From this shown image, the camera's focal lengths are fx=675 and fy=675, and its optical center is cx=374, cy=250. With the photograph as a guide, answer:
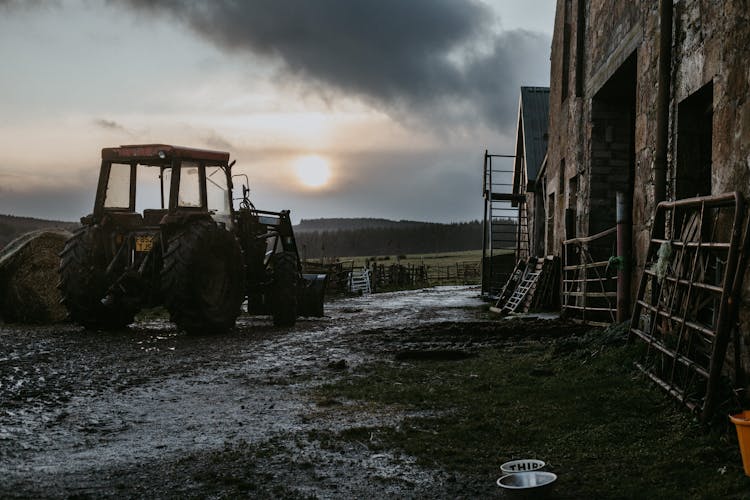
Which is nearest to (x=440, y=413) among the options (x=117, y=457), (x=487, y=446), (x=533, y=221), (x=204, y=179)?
(x=487, y=446)

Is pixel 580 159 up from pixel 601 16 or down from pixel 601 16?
down

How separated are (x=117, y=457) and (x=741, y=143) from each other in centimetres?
481

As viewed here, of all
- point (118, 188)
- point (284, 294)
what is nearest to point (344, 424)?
point (284, 294)

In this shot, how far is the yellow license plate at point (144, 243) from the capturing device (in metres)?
9.91

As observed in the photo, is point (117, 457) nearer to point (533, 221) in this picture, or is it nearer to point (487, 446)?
point (487, 446)

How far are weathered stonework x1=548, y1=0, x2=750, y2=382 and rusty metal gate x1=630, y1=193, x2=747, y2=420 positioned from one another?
0.29 meters

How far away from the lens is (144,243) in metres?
9.94

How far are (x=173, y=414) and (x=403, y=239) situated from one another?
12604 centimetres

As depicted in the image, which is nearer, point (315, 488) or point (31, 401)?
point (315, 488)

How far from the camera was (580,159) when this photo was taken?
12352mm

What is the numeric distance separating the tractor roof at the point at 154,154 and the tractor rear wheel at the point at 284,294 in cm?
221

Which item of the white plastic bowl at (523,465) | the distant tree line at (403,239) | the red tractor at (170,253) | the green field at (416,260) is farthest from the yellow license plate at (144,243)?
the distant tree line at (403,239)

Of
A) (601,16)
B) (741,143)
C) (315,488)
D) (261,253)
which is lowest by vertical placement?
(315,488)

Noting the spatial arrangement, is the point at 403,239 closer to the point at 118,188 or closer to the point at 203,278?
the point at 118,188
